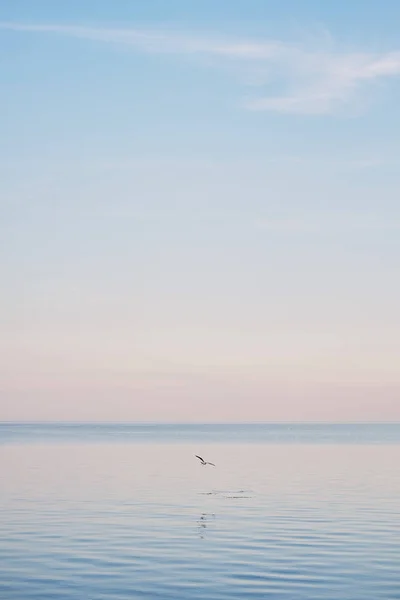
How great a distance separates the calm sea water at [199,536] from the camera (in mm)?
30906

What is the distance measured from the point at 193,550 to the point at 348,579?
8.16m

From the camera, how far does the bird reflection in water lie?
142 ft

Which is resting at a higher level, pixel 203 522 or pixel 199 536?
pixel 203 522

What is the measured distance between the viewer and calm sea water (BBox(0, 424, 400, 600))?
30906 mm

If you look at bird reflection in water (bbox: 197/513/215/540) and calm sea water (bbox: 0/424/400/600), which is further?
bird reflection in water (bbox: 197/513/215/540)

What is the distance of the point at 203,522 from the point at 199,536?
5100mm

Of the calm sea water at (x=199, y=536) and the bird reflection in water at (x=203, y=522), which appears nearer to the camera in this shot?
the calm sea water at (x=199, y=536)

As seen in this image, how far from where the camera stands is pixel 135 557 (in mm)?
36594

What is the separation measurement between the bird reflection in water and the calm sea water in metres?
0.09

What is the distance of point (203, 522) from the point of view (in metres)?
47.2

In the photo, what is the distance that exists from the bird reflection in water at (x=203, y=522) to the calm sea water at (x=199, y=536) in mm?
93

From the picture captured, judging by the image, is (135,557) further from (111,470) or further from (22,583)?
(111,470)

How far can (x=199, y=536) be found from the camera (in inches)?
1657

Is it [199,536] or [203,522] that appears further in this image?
[203,522]
